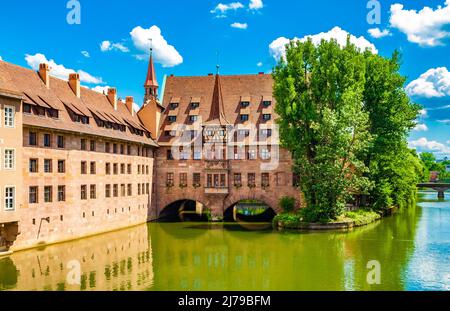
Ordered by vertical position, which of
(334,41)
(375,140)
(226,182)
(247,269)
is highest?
(334,41)

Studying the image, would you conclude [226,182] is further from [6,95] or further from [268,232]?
[6,95]

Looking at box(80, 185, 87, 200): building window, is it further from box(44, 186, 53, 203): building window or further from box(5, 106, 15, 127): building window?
box(5, 106, 15, 127): building window

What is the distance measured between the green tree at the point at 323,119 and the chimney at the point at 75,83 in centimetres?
1993

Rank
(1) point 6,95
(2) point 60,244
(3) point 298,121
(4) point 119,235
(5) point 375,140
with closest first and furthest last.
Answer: (1) point 6,95
(2) point 60,244
(4) point 119,235
(3) point 298,121
(5) point 375,140

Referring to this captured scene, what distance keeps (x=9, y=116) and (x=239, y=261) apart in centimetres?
1925

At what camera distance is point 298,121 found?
157ft

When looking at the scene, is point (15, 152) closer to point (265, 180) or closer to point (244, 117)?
point (265, 180)

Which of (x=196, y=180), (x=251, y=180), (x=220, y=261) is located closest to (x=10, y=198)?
(x=220, y=261)

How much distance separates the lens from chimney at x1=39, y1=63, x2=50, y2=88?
42.3 meters

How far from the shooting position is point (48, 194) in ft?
125

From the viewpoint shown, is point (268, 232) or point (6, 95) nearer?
point (6, 95)

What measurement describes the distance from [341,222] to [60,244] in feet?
86.4

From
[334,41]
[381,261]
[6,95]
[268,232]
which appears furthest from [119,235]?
[334,41]

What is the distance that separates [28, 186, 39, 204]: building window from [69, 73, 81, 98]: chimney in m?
13.0
